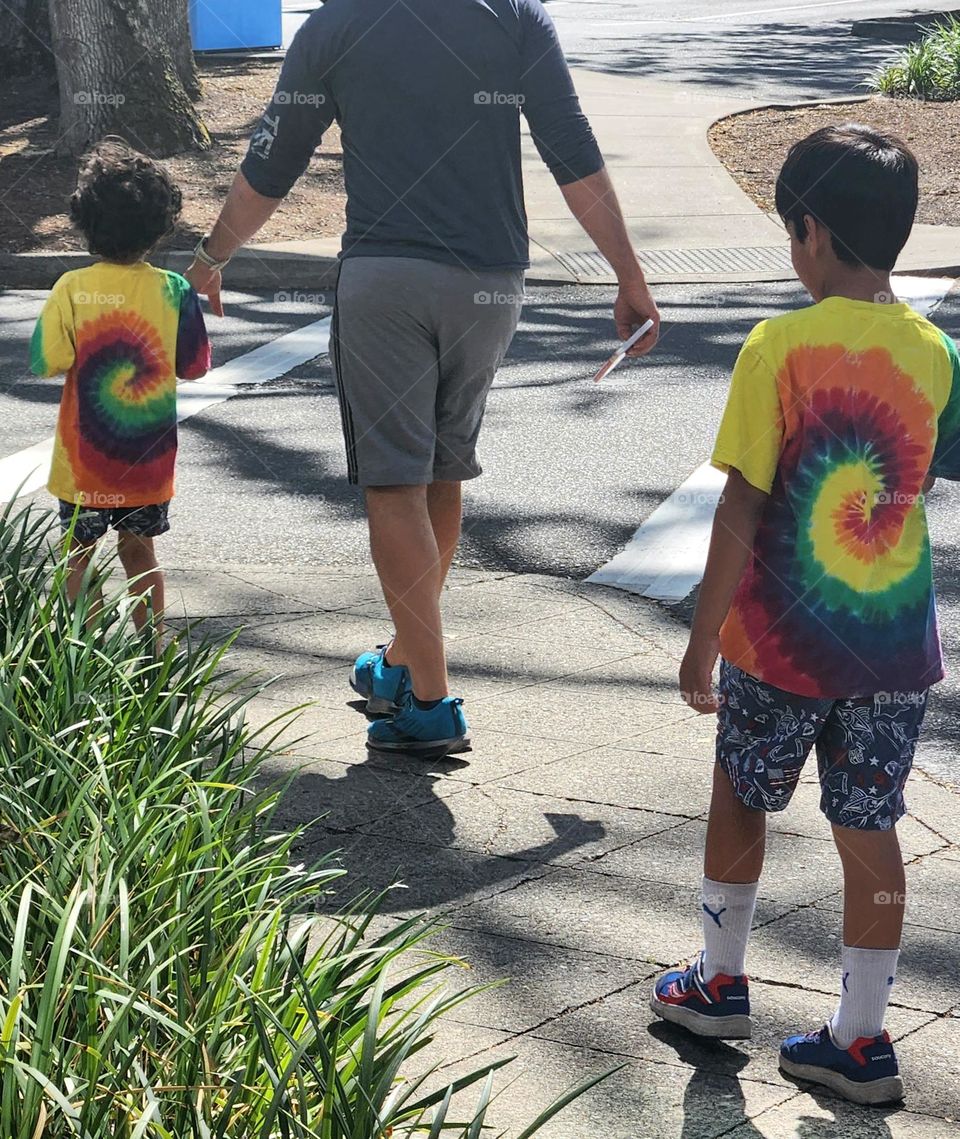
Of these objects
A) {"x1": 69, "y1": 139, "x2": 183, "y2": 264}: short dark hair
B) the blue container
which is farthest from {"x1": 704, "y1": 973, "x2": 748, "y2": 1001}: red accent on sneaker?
the blue container

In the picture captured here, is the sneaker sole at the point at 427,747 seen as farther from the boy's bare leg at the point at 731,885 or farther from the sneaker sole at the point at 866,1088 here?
the sneaker sole at the point at 866,1088

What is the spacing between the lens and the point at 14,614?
406 cm

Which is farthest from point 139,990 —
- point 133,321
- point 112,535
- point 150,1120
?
point 112,535

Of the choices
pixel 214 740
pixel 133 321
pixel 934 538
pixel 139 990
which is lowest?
pixel 934 538

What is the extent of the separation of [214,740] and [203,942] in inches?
35.0

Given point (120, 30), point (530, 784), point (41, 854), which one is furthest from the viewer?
point (120, 30)

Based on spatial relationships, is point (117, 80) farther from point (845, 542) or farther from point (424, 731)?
point (845, 542)

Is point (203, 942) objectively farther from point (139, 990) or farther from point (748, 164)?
point (748, 164)

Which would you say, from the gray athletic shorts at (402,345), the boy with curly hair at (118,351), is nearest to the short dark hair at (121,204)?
the boy with curly hair at (118,351)

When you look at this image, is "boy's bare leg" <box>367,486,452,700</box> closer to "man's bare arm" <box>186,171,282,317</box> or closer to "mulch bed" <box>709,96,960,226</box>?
"man's bare arm" <box>186,171,282,317</box>

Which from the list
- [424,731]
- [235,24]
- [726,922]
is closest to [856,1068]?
[726,922]

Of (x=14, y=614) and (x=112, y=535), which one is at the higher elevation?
(x=14, y=614)

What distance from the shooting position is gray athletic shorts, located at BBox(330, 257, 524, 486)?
4477mm

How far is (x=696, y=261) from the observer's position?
39.2 feet
